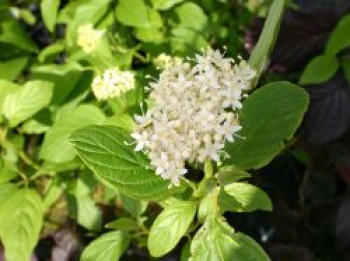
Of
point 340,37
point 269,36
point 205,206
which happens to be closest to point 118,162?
point 205,206

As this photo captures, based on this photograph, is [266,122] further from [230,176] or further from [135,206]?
[135,206]

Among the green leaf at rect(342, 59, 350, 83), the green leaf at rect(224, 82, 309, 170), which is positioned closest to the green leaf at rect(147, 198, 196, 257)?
the green leaf at rect(224, 82, 309, 170)

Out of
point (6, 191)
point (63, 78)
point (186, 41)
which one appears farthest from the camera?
point (186, 41)

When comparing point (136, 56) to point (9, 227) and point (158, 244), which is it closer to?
point (9, 227)

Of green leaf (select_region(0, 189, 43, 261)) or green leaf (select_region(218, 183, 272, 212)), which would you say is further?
green leaf (select_region(0, 189, 43, 261))

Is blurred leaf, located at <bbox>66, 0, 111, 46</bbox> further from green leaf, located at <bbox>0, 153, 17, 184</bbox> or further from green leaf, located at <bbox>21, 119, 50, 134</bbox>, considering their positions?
green leaf, located at <bbox>0, 153, 17, 184</bbox>

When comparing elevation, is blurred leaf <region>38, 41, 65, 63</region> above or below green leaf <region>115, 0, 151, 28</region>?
below
